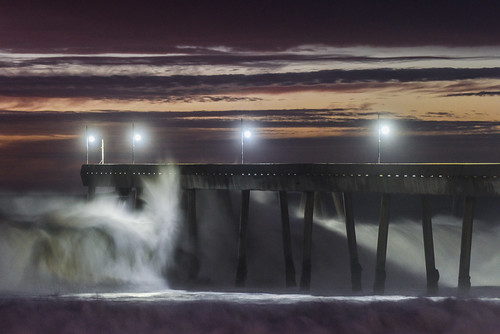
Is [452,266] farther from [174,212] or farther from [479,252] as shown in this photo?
[174,212]

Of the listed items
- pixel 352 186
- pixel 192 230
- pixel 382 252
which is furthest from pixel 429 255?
pixel 192 230

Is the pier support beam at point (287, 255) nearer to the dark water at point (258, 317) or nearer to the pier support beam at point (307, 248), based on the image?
the pier support beam at point (307, 248)

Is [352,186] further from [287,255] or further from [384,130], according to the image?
[384,130]

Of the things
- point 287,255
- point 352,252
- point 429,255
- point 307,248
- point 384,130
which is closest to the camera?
point 429,255

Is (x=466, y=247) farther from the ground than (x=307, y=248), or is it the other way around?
(x=466, y=247)

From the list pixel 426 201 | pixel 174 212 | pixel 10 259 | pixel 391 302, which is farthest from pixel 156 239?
pixel 391 302
